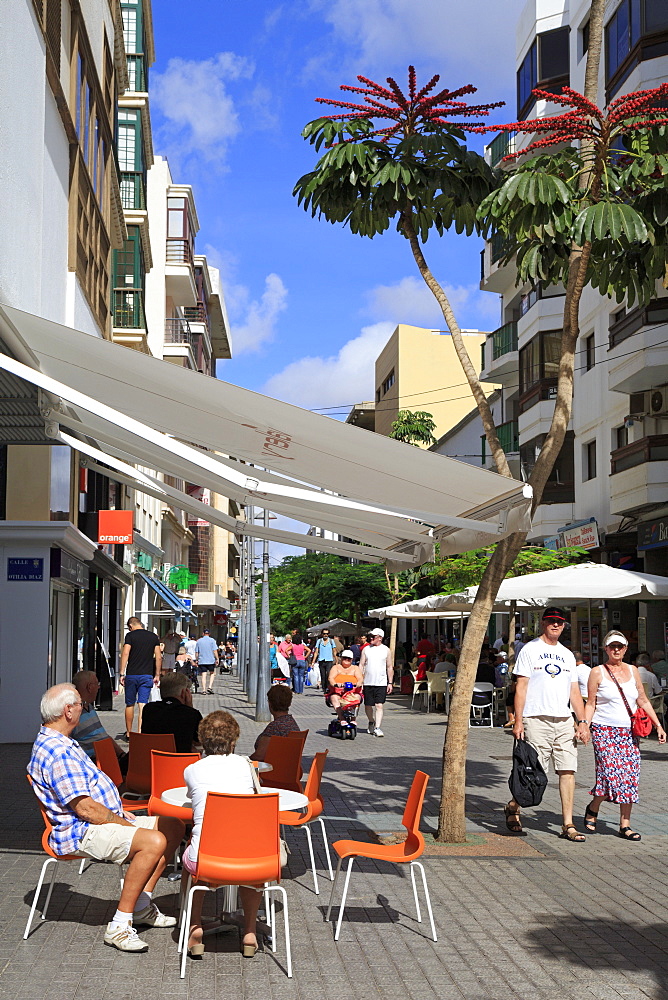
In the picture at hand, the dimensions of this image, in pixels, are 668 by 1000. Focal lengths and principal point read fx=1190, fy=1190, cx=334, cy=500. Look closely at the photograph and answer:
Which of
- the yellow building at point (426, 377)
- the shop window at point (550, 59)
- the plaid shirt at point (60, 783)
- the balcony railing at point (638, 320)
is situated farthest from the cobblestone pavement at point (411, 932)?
the yellow building at point (426, 377)

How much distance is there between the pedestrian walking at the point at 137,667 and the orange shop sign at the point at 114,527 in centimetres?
614

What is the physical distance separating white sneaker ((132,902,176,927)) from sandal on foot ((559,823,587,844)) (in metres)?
4.48

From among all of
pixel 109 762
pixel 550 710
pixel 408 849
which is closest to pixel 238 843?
pixel 408 849

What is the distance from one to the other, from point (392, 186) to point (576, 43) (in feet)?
95.4

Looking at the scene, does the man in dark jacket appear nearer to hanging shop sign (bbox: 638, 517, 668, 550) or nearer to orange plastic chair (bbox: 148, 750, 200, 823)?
orange plastic chair (bbox: 148, 750, 200, 823)

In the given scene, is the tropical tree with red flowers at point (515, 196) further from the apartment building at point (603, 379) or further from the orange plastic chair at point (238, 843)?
the apartment building at point (603, 379)

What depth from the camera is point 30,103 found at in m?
15.2

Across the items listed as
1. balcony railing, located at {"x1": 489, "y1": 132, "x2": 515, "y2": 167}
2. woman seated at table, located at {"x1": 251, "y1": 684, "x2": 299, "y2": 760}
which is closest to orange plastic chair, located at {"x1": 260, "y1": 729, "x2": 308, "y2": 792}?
woman seated at table, located at {"x1": 251, "y1": 684, "x2": 299, "y2": 760}

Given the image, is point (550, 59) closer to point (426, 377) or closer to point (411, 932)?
point (411, 932)

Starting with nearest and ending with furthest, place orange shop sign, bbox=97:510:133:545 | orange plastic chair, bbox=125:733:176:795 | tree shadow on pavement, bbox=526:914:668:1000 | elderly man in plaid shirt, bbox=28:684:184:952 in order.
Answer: tree shadow on pavement, bbox=526:914:668:1000 < elderly man in plaid shirt, bbox=28:684:184:952 < orange plastic chair, bbox=125:733:176:795 < orange shop sign, bbox=97:510:133:545

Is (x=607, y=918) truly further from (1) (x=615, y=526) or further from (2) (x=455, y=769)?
(1) (x=615, y=526)

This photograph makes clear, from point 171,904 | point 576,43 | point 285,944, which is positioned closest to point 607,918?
point 285,944

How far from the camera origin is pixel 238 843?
6.39 metres

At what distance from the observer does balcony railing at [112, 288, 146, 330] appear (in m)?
37.4
